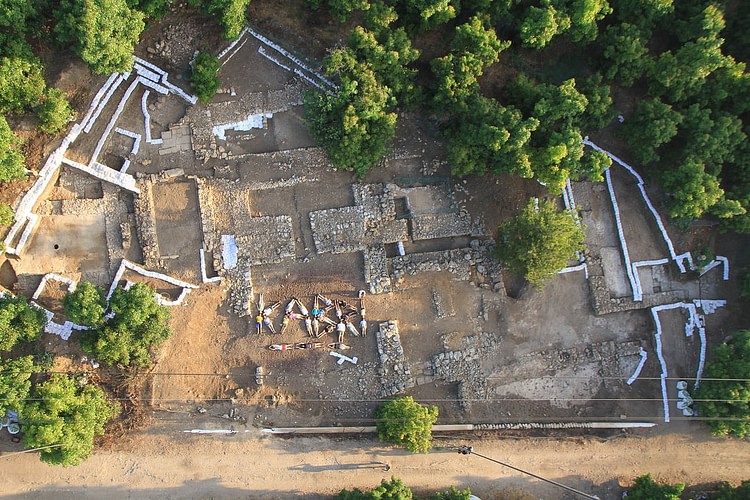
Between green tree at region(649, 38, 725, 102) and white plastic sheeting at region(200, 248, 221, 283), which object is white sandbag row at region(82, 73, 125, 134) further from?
green tree at region(649, 38, 725, 102)

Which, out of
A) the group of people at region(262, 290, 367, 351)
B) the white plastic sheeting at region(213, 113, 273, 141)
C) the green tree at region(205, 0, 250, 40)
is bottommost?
the group of people at region(262, 290, 367, 351)

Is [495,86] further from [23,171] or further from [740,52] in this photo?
[23,171]

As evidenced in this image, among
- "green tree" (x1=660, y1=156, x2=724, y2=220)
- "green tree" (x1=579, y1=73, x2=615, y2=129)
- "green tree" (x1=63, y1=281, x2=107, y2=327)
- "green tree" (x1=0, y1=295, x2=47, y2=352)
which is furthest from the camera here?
"green tree" (x1=579, y1=73, x2=615, y2=129)

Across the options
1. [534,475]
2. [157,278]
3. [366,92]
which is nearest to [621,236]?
[534,475]

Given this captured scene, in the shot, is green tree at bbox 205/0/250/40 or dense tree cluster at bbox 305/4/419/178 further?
dense tree cluster at bbox 305/4/419/178

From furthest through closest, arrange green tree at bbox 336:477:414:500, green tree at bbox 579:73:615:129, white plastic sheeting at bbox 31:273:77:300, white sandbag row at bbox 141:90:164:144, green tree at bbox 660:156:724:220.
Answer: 1. white sandbag row at bbox 141:90:164:144
2. white plastic sheeting at bbox 31:273:77:300
3. green tree at bbox 579:73:615:129
4. green tree at bbox 660:156:724:220
5. green tree at bbox 336:477:414:500

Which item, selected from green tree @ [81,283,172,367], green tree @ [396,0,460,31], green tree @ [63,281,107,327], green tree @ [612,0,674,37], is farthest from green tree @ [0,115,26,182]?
green tree @ [612,0,674,37]

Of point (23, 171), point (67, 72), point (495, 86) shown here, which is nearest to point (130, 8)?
point (67, 72)
